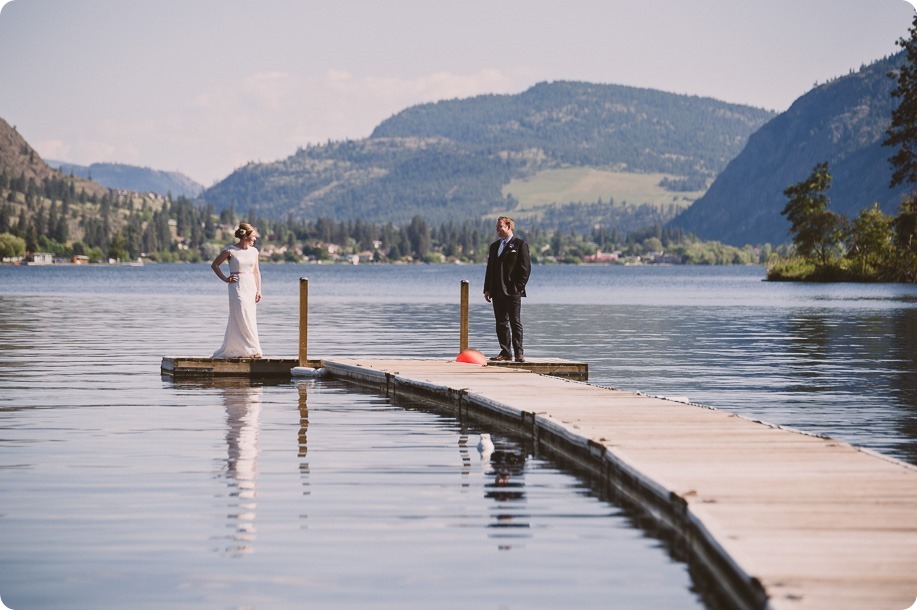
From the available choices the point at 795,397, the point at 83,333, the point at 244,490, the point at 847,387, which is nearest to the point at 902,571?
the point at 244,490

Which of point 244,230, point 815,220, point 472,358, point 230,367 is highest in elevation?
point 815,220

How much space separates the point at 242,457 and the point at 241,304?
11568 millimetres

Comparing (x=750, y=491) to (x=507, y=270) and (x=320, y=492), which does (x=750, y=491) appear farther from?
(x=507, y=270)

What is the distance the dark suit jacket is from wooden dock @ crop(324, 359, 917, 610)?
5.39 m

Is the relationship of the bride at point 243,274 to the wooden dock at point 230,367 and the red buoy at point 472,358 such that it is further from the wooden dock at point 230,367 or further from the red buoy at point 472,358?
the red buoy at point 472,358

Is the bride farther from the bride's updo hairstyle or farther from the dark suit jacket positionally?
the dark suit jacket

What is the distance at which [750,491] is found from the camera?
1266 centimetres

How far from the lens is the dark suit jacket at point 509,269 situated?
27.7 m

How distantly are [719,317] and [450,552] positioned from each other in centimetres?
5918

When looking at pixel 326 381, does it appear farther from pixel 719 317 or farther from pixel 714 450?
pixel 719 317

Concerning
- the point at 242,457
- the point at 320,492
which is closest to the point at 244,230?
the point at 242,457

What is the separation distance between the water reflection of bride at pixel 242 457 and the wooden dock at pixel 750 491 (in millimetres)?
3681

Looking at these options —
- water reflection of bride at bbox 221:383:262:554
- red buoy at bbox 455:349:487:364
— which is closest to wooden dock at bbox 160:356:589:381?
red buoy at bbox 455:349:487:364

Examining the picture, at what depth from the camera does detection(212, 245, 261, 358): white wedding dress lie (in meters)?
28.8
